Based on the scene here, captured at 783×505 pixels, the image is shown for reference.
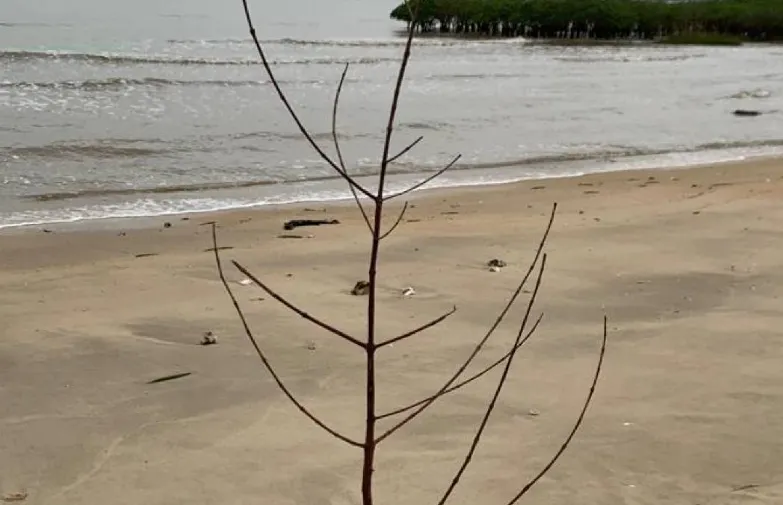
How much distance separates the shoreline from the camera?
27.3 feet

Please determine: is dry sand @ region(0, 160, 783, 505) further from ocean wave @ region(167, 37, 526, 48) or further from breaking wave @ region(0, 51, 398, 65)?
ocean wave @ region(167, 37, 526, 48)

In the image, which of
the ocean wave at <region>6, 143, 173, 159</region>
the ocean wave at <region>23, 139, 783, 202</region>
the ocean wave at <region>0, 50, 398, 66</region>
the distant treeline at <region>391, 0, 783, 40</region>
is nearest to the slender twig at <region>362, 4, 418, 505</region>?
the ocean wave at <region>23, 139, 783, 202</region>

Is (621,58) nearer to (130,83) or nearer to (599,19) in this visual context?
(599,19)

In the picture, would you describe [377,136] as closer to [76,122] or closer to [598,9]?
[76,122]

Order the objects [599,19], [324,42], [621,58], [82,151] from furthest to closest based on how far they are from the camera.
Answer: [599,19]
[324,42]
[621,58]
[82,151]

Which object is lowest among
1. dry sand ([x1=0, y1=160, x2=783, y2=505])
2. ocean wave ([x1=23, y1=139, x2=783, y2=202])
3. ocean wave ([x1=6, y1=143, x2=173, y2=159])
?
ocean wave ([x1=23, y1=139, x2=783, y2=202])

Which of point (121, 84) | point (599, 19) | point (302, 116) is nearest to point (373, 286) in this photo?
point (302, 116)

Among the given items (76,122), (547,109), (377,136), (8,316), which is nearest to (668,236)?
(8,316)

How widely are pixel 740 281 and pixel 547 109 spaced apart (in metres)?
13.0

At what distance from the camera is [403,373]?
4078mm

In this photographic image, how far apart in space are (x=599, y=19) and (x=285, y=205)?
42207 millimetres

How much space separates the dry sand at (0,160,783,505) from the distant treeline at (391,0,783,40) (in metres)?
43.1

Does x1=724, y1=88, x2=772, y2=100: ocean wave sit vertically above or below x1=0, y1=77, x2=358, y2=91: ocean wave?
below

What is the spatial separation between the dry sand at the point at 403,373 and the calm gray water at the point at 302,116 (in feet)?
5.19
